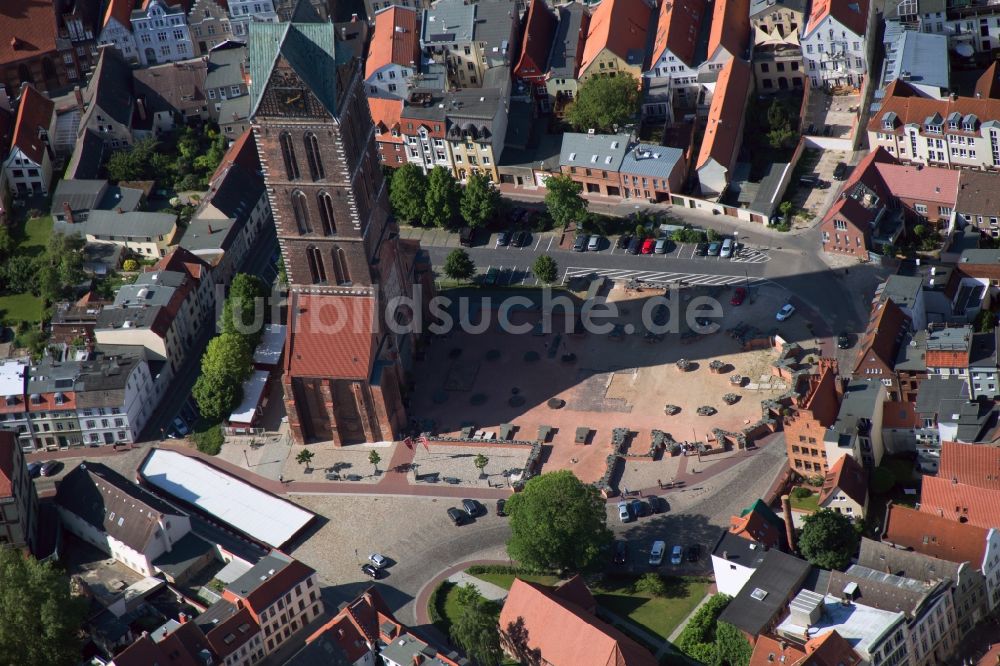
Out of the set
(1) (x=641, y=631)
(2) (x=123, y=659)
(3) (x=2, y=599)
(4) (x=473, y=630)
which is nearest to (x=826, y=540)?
(1) (x=641, y=631)

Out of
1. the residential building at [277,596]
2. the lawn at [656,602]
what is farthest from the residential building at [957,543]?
the residential building at [277,596]

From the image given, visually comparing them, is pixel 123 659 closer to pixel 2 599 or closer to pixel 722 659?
pixel 2 599

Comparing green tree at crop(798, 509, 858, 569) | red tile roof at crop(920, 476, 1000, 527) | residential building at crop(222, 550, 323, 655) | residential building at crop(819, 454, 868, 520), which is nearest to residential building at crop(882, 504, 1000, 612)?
red tile roof at crop(920, 476, 1000, 527)

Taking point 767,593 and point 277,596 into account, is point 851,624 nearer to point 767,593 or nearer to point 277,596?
point 767,593

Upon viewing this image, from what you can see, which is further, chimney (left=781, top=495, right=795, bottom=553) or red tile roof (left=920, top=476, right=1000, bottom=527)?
chimney (left=781, top=495, right=795, bottom=553)

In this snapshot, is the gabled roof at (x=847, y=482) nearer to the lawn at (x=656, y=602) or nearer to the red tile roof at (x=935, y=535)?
the red tile roof at (x=935, y=535)

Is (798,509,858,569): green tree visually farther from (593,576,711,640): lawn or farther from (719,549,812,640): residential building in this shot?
(593,576,711,640): lawn

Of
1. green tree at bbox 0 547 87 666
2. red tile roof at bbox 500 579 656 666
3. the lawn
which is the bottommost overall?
green tree at bbox 0 547 87 666
